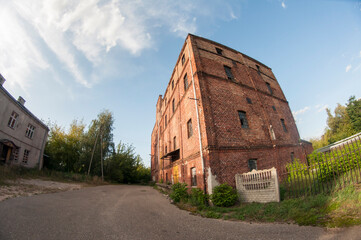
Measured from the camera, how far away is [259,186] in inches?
277

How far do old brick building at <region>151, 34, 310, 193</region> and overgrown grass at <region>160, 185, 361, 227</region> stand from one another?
270cm

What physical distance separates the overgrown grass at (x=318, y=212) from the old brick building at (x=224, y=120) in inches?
106

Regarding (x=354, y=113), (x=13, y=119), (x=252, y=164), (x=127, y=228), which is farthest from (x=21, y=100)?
(x=354, y=113)

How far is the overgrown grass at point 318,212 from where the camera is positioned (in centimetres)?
383

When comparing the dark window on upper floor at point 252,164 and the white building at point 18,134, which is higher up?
the white building at point 18,134

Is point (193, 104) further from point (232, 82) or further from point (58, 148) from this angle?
point (58, 148)

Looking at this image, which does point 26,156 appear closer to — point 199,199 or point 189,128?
point 189,128

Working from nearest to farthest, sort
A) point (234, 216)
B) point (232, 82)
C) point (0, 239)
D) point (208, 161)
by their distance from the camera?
point (0, 239)
point (234, 216)
point (208, 161)
point (232, 82)

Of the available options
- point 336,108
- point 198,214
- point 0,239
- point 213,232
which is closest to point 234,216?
point 198,214

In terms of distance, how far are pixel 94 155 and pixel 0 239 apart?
873 inches

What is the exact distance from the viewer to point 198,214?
607 cm

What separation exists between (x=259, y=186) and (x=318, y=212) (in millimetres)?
2626

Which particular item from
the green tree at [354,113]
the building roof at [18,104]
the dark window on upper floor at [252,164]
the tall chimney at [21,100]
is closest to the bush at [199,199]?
the dark window on upper floor at [252,164]

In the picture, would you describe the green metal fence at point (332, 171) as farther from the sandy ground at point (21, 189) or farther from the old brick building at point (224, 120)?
the sandy ground at point (21, 189)
